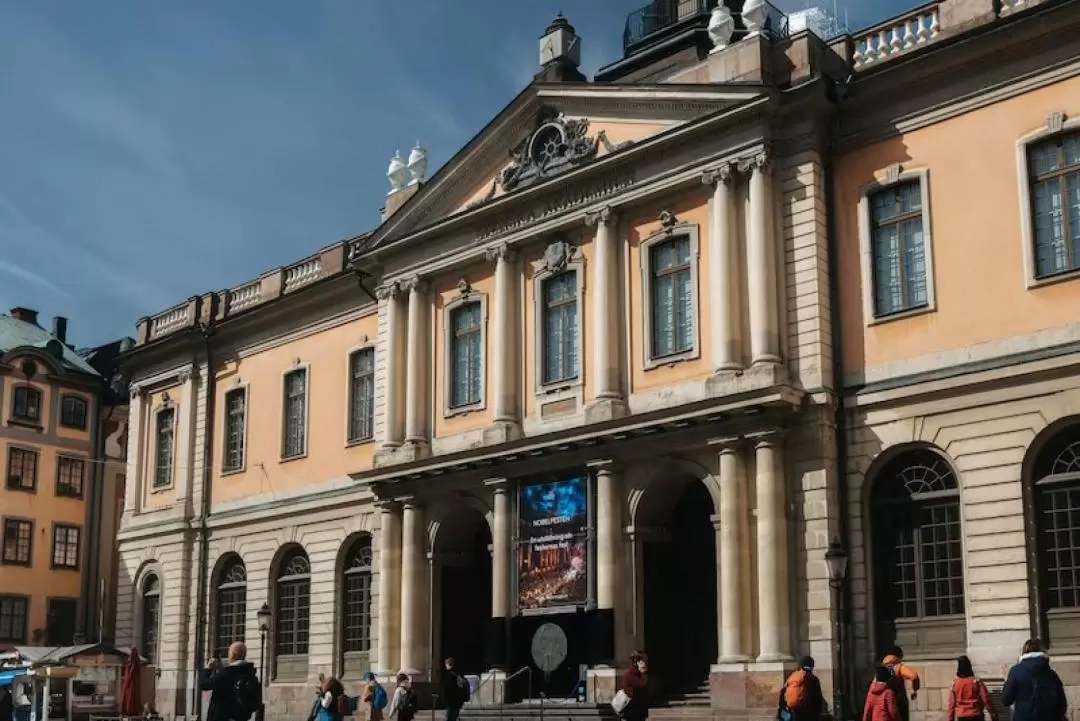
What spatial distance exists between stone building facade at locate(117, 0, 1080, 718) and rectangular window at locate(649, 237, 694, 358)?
0.20 ft

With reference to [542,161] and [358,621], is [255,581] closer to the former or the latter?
[358,621]

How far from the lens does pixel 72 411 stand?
54.9m

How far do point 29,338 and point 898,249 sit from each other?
4058 cm

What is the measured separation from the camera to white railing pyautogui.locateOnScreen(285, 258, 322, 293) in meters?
38.0

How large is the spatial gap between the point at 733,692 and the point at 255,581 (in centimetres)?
1681

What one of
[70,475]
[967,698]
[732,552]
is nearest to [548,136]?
[732,552]

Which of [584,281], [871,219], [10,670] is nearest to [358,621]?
[10,670]

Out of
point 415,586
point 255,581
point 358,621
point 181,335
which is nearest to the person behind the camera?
point 415,586

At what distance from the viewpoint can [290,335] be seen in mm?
38375

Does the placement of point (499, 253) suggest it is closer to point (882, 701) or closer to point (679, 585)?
point (679, 585)

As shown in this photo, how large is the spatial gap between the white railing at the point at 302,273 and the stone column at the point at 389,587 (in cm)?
817

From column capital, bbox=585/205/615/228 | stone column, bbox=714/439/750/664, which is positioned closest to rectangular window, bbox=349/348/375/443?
column capital, bbox=585/205/615/228

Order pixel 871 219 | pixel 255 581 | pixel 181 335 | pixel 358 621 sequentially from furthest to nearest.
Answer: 1. pixel 181 335
2. pixel 255 581
3. pixel 358 621
4. pixel 871 219

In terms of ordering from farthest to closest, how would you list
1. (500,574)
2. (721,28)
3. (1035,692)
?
(500,574) → (721,28) → (1035,692)
